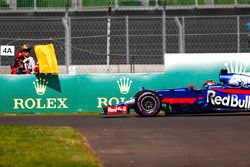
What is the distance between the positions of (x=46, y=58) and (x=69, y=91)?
1.17 meters

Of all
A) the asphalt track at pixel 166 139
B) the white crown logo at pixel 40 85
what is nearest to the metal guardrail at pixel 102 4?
the white crown logo at pixel 40 85

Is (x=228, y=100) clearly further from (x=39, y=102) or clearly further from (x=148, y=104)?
(x=39, y=102)

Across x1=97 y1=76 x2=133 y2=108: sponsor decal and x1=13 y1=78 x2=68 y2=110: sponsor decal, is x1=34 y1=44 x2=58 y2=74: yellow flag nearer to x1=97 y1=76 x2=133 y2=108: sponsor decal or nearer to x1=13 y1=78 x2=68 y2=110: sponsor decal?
x1=13 y1=78 x2=68 y2=110: sponsor decal

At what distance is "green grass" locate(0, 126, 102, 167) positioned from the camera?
8898 mm

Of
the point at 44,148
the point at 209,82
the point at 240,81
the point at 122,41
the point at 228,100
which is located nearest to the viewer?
the point at 44,148

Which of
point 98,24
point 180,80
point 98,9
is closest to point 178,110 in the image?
point 180,80

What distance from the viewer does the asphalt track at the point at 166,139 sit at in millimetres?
9422

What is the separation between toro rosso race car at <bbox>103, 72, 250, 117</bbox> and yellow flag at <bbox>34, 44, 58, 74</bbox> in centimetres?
302

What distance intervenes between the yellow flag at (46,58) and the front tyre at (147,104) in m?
3.24

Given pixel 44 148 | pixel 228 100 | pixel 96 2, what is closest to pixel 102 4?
pixel 96 2

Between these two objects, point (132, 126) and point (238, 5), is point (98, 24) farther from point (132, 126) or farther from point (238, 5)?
point (132, 126)

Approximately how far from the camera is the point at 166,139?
37.8 feet

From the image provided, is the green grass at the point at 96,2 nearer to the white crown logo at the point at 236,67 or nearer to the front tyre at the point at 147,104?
the white crown logo at the point at 236,67

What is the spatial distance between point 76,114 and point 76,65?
248 centimetres
